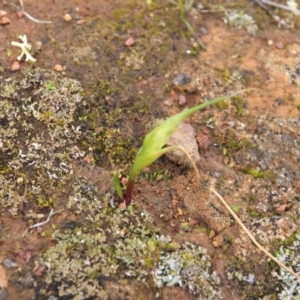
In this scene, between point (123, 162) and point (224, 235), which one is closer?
point (224, 235)

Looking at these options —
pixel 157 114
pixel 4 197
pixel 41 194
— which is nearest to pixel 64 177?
pixel 41 194

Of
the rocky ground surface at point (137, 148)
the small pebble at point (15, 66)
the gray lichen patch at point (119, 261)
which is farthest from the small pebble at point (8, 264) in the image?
the small pebble at point (15, 66)

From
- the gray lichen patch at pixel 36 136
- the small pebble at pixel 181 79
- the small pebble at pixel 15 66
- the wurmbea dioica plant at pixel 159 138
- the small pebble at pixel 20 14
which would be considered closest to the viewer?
the wurmbea dioica plant at pixel 159 138

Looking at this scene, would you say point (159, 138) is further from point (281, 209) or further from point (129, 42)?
point (129, 42)

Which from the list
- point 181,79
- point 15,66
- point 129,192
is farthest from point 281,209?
point 15,66

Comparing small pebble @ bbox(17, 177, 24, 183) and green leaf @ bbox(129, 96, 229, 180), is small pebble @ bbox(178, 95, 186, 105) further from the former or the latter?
small pebble @ bbox(17, 177, 24, 183)

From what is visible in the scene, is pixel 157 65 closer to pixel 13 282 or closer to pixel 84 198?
pixel 84 198

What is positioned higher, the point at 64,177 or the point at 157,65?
the point at 157,65

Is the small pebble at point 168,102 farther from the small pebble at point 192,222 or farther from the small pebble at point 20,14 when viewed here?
the small pebble at point 20,14
